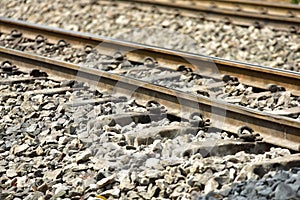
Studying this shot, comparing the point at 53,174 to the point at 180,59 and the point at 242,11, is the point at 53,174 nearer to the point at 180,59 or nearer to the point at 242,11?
the point at 180,59

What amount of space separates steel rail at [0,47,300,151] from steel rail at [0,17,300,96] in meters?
1.13

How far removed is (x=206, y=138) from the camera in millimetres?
5164

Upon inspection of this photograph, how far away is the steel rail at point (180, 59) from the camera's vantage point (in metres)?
6.55

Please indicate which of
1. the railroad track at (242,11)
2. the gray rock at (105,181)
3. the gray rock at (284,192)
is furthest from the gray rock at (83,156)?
the railroad track at (242,11)

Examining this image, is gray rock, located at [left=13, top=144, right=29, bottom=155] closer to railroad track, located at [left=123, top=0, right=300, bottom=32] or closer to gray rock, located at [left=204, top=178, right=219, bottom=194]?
gray rock, located at [left=204, top=178, right=219, bottom=194]

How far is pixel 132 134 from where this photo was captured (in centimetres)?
521

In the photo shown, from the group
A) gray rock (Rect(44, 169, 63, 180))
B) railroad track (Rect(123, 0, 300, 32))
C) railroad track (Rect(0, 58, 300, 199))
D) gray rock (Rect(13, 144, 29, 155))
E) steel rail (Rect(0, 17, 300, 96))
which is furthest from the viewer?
railroad track (Rect(123, 0, 300, 32))

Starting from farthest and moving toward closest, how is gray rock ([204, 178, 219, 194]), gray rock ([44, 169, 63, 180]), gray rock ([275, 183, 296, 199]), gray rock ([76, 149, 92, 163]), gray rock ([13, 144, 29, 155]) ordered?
1. gray rock ([13, 144, 29, 155])
2. gray rock ([76, 149, 92, 163])
3. gray rock ([44, 169, 63, 180])
4. gray rock ([204, 178, 219, 194])
5. gray rock ([275, 183, 296, 199])

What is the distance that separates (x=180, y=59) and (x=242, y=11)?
380cm

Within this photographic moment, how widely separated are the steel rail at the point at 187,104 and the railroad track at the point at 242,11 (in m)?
4.13

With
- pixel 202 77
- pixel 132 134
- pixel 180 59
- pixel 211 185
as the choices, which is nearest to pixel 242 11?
pixel 180 59

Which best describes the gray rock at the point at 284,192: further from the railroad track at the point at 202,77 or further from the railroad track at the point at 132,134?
the railroad track at the point at 202,77

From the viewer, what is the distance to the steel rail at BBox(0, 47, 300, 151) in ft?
16.3

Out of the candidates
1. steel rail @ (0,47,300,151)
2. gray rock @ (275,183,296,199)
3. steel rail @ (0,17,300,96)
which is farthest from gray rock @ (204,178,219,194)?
steel rail @ (0,17,300,96)
